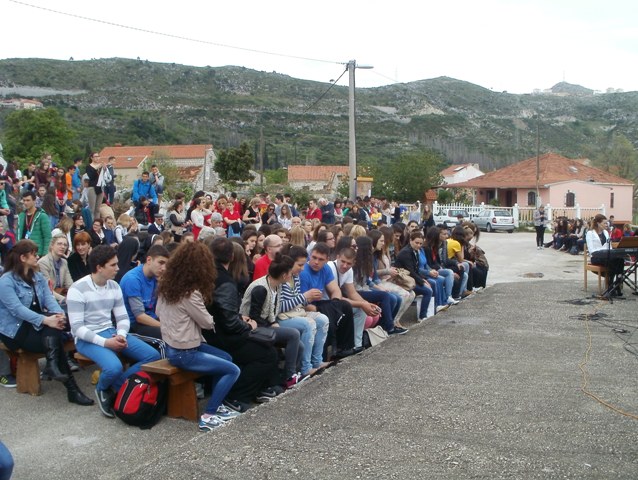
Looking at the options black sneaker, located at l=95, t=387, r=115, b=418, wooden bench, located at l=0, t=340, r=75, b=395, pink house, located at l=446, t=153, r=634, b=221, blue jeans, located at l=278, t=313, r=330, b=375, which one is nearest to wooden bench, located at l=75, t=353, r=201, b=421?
black sneaker, located at l=95, t=387, r=115, b=418

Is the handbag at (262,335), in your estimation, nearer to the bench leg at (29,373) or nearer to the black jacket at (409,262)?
the bench leg at (29,373)

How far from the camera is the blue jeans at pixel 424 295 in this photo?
33.9ft

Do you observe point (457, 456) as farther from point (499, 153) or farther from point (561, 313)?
point (499, 153)

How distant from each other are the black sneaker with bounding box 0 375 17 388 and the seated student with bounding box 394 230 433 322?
18.5 feet

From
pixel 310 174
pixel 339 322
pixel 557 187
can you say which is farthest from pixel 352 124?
pixel 310 174

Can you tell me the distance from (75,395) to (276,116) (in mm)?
122524

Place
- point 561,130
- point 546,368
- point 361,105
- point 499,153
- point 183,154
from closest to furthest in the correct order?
1. point 546,368
2. point 183,154
3. point 499,153
4. point 561,130
5. point 361,105

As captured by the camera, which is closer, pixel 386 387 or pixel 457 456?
pixel 457 456

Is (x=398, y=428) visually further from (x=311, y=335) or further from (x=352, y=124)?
(x=352, y=124)

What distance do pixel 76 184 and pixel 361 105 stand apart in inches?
5308

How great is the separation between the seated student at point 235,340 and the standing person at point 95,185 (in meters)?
8.96

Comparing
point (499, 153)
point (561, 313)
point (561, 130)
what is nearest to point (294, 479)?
point (561, 313)

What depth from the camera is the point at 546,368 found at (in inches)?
292

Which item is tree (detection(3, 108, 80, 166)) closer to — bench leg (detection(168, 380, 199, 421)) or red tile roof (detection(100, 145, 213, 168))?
red tile roof (detection(100, 145, 213, 168))
